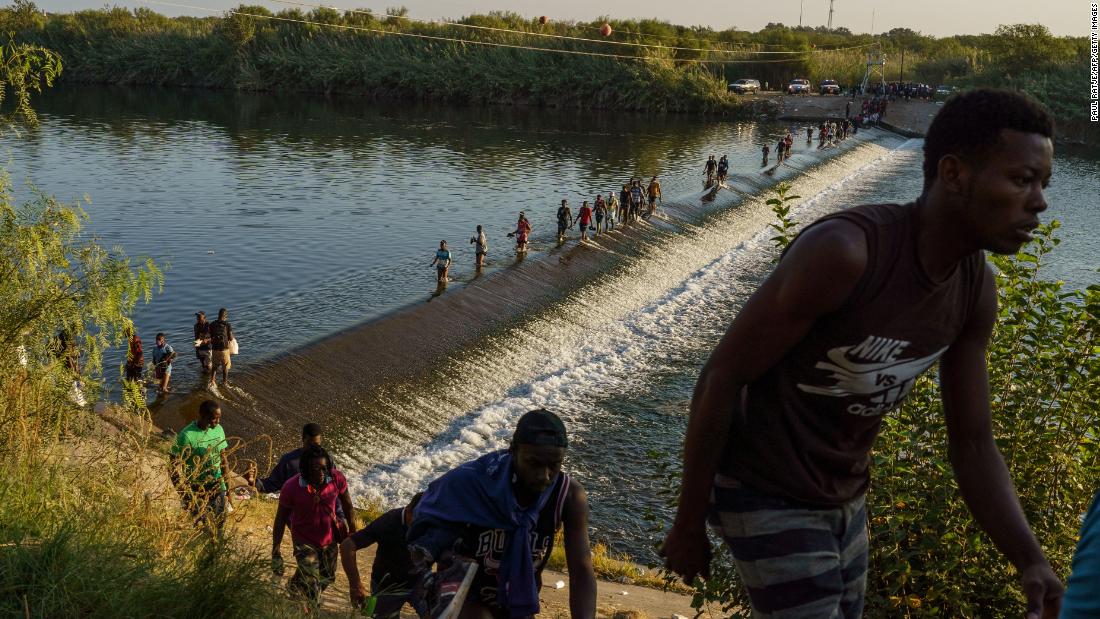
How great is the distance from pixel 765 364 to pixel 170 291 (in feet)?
77.1

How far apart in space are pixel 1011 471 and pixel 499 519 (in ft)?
13.5

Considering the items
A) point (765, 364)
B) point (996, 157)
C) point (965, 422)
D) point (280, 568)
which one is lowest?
point (280, 568)

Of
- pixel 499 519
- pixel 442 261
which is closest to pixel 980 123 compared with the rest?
pixel 499 519

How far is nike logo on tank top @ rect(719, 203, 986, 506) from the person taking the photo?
235cm

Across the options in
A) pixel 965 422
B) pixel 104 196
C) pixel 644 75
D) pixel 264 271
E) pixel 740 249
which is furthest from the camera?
pixel 644 75

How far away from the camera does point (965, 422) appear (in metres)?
2.81

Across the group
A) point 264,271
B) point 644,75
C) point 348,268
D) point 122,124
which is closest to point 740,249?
point 348,268

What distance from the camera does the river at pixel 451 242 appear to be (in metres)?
16.3

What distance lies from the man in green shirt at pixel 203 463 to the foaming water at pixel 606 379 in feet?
19.4

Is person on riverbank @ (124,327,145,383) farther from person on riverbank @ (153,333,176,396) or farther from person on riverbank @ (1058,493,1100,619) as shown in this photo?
person on riverbank @ (1058,493,1100,619)

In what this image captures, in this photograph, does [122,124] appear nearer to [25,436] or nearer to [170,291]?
[170,291]

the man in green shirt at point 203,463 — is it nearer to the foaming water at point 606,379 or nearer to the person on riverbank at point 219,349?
the foaming water at point 606,379

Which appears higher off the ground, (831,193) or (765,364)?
(765,364)

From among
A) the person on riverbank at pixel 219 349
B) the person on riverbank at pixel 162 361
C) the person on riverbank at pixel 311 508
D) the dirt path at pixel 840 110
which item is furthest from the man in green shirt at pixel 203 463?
the dirt path at pixel 840 110
